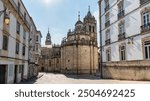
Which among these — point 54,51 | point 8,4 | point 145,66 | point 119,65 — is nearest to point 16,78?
point 8,4

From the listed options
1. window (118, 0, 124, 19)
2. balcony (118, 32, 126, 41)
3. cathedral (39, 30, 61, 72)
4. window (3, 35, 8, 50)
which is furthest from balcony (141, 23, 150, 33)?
cathedral (39, 30, 61, 72)

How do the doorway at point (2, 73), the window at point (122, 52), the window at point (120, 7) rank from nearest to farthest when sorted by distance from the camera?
the doorway at point (2, 73) < the window at point (122, 52) < the window at point (120, 7)

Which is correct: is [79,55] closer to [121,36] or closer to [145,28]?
[121,36]

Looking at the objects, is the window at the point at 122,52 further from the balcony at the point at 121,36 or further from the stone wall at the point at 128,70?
the balcony at the point at 121,36

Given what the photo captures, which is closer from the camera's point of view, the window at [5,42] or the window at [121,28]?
the window at [5,42]

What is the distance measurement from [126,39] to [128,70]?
11.8ft

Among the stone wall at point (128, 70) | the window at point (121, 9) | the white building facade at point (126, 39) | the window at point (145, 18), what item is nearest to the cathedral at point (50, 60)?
the white building facade at point (126, 39)

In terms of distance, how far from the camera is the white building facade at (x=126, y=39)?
52.7 ft

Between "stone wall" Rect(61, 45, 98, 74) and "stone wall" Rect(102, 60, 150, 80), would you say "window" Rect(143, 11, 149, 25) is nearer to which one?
"stone wall" Rect(102, 60, 150, 80)

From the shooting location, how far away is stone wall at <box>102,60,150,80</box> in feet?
52.0

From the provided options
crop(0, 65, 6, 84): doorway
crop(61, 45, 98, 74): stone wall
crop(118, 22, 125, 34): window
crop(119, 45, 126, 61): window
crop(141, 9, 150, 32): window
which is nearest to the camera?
crop(0, 65, 6, 84): doorway

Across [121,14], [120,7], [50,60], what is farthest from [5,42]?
[50,60]

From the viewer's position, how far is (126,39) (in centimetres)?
1894

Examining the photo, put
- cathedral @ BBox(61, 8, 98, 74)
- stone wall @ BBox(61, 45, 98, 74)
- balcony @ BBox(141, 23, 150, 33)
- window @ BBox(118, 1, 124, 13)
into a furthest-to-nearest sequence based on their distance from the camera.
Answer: cathedral @ BBox(61, 8, 98, 74)
stone wall @ BBox(61, 45, 98, 74)
window @ BBox(118, 1, 124, 13)
balcony @ BBox(141, 23, 150, 33)
